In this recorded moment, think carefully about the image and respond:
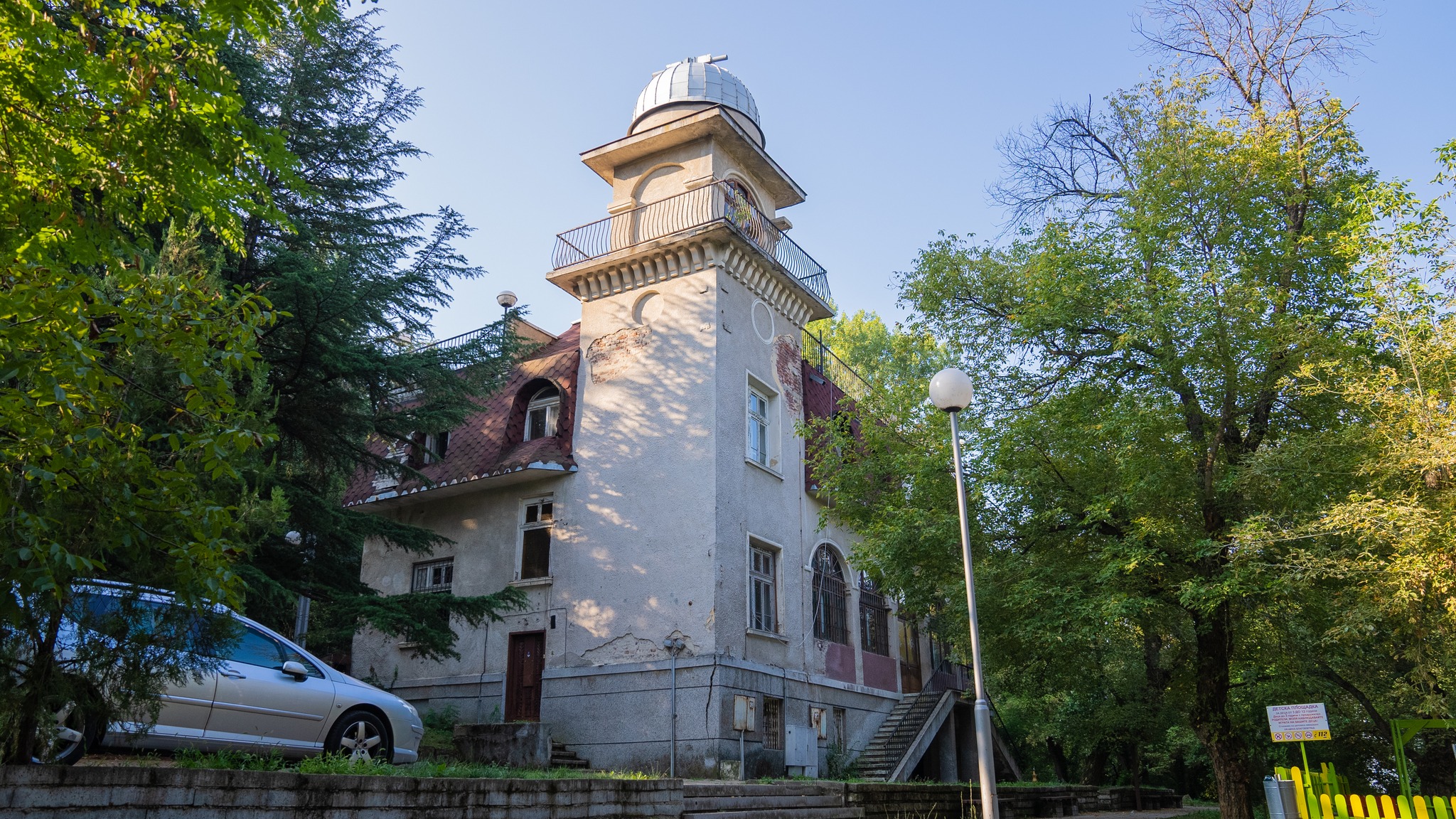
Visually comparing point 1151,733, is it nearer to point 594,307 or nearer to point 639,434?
point 639,434

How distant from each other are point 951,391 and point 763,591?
34.7 ft

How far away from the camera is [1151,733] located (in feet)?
78.5

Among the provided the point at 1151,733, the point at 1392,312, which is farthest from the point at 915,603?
the point at 1151,733

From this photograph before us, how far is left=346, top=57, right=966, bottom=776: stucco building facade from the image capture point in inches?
692

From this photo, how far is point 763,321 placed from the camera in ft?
69.7

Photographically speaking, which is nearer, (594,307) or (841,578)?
(594,307)

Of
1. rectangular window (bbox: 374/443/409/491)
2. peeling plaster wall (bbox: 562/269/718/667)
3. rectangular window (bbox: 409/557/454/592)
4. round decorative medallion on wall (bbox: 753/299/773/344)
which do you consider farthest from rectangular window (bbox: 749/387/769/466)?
rectangular window (bbox: 374/443/409/491)

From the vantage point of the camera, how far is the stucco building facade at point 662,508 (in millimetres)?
17578

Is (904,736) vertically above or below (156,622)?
below

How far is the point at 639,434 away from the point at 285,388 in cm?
672

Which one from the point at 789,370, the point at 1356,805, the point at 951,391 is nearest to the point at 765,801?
the point at 951,391

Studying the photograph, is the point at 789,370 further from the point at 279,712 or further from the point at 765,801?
the point at 279,712

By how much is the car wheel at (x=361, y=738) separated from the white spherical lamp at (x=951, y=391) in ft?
20.7

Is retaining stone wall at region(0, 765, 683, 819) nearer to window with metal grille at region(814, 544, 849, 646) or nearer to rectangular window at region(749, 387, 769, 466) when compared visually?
rectangular window at region(749, 387, 769, 466)
